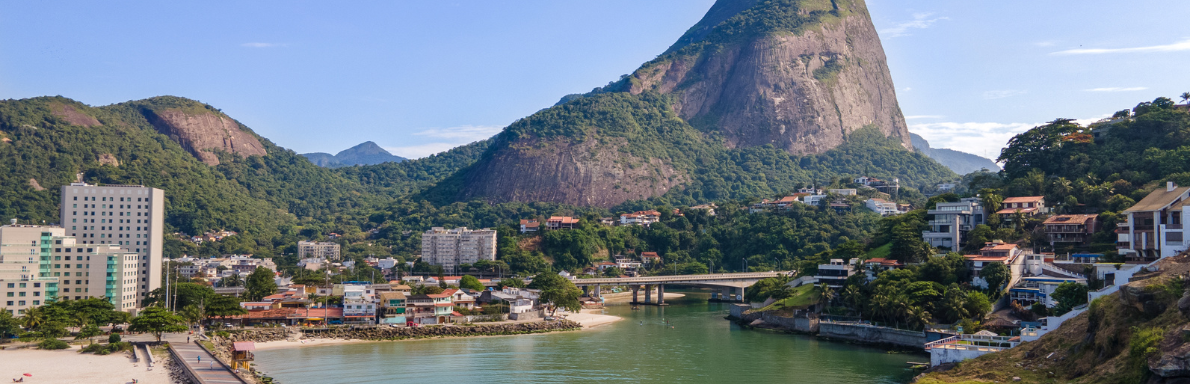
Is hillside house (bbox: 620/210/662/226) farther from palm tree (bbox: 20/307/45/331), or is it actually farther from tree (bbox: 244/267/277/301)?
palm tree (bbox: 20/307/45/331)

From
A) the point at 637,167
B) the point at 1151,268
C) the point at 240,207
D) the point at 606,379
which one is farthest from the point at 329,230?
the point at 1151,268

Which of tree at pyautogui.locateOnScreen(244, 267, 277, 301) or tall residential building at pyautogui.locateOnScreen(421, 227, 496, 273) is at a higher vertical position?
tall residential building at pyautogui.locateOnScreen(421, 227, 496, 273)

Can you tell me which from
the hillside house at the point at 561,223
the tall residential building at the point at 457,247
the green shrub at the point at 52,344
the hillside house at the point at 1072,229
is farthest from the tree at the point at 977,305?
Answer: the hillside house at the point at 561,223

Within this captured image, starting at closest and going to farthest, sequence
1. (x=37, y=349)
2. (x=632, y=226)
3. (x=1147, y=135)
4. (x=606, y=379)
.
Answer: (x=606, y=379) → (x=37, y=349) → (x=1147, y=135) → (x=632, y=226)

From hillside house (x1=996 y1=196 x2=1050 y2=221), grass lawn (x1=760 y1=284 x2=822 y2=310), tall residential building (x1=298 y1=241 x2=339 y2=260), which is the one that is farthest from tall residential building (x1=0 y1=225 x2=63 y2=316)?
tall residential building (x1=298 y1=241 x2=339 y2=260)

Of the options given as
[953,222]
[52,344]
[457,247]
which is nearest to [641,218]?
[457,247]

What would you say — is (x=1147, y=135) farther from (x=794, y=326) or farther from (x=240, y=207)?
(x=240, y=207)

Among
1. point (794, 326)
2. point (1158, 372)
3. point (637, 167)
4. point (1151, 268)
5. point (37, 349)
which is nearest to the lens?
point (1158, 372)
